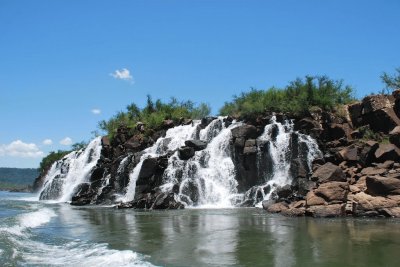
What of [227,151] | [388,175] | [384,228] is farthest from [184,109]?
[384,228]

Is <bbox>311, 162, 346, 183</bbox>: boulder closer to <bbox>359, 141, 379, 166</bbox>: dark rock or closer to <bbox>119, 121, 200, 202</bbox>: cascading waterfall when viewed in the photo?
<bbox>359, 141, 379, 166</bbox>: dark rock

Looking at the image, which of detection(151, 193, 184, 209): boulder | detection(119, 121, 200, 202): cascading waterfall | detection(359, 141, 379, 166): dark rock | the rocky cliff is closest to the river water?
the rocky cliff

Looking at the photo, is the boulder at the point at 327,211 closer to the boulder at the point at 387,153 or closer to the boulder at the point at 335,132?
the boulder at the point at 387,153

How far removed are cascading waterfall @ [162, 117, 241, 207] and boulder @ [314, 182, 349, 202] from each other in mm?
9263

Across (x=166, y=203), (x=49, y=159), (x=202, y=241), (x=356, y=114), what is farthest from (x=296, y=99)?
(x=49, y=159)

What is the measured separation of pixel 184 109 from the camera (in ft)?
186

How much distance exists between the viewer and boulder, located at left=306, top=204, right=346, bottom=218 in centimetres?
2395

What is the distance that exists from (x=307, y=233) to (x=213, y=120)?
80.1ft

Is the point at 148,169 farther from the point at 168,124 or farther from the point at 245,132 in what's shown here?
the point at 168,124

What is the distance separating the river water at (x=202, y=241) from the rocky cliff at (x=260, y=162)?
570 centimetres

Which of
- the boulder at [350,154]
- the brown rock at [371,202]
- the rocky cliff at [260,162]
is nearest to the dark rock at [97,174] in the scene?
the rocky cliff at [260,162]

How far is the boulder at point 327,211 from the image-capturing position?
78.6 feet

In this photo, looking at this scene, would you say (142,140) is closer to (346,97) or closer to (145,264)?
(346,97)

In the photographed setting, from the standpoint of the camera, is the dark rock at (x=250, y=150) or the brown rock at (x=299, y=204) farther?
the dark rock at (x=250, y=150)
